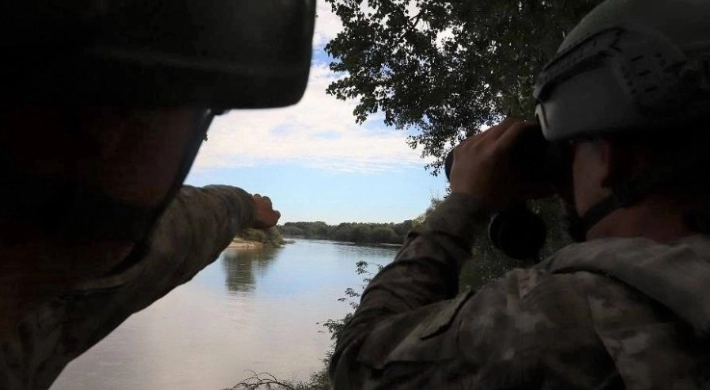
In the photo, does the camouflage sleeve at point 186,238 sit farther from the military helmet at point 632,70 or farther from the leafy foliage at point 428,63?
the leafy foliage at point 428,63

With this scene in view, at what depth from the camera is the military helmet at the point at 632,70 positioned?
1226 millimetres

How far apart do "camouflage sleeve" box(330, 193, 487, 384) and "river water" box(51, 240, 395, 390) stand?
1119cm

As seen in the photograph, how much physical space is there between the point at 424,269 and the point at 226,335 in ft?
61.6

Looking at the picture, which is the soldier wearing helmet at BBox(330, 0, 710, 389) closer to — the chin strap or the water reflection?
the chin strap

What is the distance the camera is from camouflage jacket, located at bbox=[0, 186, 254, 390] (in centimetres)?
87

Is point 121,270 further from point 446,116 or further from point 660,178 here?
point 446,116

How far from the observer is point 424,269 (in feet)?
4.85

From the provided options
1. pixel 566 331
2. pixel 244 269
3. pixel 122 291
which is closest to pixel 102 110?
pixel 122 291

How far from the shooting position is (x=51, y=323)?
0.91 metres

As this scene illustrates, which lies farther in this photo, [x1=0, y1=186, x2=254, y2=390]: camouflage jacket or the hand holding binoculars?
the hand holding binoculars

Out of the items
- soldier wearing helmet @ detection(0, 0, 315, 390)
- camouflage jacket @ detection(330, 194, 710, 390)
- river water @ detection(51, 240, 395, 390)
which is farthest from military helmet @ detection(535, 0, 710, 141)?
river water @ detection(51, 240, 395, 390)

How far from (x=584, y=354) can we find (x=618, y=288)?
124 mm

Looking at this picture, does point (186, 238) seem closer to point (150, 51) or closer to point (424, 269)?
point (424, 269)

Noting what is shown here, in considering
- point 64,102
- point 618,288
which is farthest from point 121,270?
point 618,288
